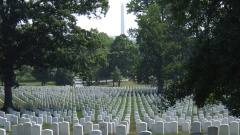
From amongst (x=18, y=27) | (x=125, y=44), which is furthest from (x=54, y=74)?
(x=18, y=27)

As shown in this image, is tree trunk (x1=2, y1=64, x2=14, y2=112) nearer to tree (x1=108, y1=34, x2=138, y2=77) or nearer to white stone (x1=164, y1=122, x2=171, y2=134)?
white stone (x1=164, y1=122, x2=171, y2=134)

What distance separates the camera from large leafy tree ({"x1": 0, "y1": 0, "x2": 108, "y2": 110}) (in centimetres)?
2448

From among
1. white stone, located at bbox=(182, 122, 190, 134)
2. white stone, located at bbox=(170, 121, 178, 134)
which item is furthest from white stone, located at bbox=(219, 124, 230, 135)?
white stone, located at bbox=(182, 122, 190, 134)

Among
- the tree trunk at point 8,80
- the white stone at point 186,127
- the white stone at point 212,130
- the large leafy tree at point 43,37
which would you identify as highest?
the large leafy tree at point 43,37

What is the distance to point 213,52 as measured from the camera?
9469 millimetres

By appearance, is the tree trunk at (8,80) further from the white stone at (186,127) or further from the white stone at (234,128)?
the white stone at (234,128)

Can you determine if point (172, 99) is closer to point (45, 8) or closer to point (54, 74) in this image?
point (45, 8)

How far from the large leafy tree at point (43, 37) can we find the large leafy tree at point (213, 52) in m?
14.3

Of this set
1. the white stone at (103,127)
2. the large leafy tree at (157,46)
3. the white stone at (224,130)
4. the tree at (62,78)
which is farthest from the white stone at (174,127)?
the tree at (62,78)

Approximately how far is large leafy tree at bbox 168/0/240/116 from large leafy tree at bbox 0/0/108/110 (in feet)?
47.0

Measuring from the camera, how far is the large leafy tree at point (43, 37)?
80.3 feet

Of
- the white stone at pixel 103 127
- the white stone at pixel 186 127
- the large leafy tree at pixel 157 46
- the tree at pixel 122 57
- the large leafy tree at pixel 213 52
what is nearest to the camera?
the large leafy tree at pixel 213 52

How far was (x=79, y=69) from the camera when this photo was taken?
2575cm

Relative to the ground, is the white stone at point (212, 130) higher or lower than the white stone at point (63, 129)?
higher
